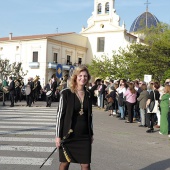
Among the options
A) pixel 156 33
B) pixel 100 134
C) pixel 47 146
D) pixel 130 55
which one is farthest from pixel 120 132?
pixel 156 33

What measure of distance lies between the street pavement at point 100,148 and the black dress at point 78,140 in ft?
6.10

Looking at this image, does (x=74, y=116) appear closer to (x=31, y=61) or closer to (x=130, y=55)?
(x=130, y=55)

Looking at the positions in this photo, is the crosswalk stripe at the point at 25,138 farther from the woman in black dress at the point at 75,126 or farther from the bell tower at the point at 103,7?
the bell tower at the point at 103,7

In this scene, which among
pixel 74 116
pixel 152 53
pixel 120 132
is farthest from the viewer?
pixel 152 53

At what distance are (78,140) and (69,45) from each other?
5612 cm

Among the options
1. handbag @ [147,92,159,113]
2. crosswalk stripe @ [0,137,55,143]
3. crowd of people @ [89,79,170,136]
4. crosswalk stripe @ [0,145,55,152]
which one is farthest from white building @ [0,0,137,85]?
crosswalk stripe @ [0,145,55,152]

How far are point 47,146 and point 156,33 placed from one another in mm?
34066

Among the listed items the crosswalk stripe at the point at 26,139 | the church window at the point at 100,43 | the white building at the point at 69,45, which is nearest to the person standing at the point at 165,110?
the crosswalk stripe at the point at 26,139

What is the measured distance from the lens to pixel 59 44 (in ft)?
189

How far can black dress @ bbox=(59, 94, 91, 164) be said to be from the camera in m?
4.43

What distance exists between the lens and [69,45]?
60000mm

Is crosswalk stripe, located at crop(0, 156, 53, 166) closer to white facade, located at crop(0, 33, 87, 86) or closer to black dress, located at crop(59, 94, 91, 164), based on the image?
black dress, located at crop(59, 94, 91, 164)

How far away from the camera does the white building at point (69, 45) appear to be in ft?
184

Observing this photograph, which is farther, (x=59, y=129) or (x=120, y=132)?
(x=120, y=132)
